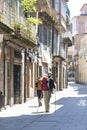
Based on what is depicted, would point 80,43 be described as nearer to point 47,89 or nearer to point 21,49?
point 21,49

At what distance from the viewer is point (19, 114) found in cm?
1911

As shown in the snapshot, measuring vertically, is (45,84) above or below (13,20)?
below

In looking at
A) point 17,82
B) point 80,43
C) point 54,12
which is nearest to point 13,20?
point 17,82

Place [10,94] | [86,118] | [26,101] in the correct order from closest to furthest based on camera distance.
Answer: [86,118] < [10,94] < [26,101]

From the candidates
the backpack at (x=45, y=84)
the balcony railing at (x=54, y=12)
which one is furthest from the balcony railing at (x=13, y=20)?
the balcony railing at (x=54, y=12)

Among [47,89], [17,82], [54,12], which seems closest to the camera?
[47,89]

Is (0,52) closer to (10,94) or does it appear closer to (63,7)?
(10,94)

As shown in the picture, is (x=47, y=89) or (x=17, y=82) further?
(x=17, y=82)

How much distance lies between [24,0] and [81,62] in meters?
68.8

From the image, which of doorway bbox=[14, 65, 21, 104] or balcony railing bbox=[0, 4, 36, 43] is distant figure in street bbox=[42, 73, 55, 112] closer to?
balcony railing bbox=[0, 4, 36, 43]

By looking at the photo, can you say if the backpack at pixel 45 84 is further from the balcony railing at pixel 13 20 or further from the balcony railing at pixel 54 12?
the balcony railing at pixel 54 12

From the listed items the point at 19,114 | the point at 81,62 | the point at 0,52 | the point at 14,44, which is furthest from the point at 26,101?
the point at 81,62

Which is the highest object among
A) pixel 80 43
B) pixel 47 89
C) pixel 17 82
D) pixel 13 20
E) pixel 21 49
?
pixel 80 43

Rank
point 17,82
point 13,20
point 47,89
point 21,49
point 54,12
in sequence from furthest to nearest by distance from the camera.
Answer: point 54,12, point 21,49, point 17,82, point 13,20, point 47,89
